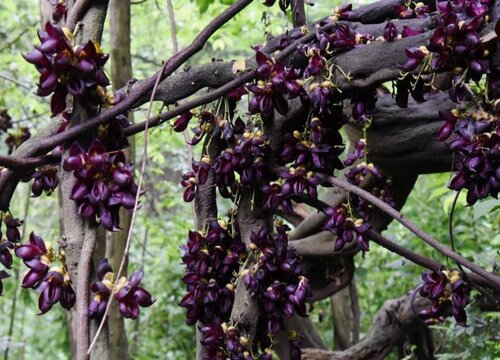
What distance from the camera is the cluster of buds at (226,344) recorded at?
120cm

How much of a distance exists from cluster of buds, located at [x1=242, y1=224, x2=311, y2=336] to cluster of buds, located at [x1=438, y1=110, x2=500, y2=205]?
1.11 feet

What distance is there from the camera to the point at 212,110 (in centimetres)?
129

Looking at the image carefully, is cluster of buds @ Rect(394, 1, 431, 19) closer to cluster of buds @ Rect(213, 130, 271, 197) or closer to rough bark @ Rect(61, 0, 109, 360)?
cluster of buds @ Rect(213, 130, 271, 197)

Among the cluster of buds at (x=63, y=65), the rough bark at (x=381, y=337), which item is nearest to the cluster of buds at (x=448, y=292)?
the cluster of buds at (x=63, y=65)

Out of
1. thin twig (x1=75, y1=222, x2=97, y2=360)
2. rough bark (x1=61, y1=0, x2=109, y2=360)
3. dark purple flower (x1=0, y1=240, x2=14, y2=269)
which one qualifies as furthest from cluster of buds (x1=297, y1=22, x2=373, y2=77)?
dark purple flower (x1=0, y1=240, x2=14, y2=269)

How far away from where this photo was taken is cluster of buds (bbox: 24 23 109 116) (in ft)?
2.83

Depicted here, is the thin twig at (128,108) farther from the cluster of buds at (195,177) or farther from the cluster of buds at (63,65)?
the cluster of buds at (195,177)

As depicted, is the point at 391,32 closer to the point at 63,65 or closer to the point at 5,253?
the point at 63,65

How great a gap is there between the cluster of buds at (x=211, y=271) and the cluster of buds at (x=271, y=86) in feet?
0.94

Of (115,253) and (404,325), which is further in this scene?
(404,325)

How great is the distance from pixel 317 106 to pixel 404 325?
199 centimetres

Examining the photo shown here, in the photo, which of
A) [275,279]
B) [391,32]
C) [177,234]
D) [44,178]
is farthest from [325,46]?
[177,234]

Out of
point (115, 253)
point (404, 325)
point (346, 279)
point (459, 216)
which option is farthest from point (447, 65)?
point (459, 216)

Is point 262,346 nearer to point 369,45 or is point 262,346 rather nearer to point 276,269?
point 276,269
